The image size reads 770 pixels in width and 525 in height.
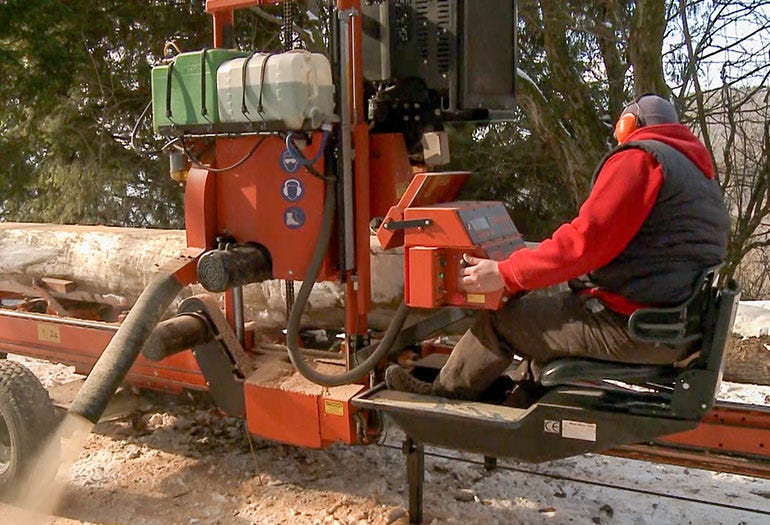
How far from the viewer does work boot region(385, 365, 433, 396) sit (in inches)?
136

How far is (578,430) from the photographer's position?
301 centimetres

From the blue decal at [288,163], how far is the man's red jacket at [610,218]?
4.31 feet

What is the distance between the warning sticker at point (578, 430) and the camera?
2.99m

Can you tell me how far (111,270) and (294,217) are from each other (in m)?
2.35

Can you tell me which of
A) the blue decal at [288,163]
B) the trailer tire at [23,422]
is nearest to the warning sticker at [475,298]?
the blue decal at [288,163]

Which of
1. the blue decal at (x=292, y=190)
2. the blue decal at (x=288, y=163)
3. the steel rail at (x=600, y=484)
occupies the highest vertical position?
the blue decal at (x=288, y=163)

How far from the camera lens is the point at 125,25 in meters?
10.2

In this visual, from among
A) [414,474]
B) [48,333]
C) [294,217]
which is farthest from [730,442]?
[48,333]

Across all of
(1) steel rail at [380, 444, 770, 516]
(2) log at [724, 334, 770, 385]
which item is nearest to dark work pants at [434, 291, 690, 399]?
(1) steel rail at [380, 444, 770, 516]

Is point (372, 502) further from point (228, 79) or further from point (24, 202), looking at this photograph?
point (24, 202)

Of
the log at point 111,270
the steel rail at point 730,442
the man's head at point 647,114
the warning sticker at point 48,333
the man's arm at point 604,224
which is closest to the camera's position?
the man's arm at point 604,224

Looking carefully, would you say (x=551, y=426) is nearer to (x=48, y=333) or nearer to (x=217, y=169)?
(x=217, y=169)

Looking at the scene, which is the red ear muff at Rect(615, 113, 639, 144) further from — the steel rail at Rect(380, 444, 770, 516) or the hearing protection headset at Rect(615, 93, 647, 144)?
the steel rail at Rect(380, 444, 770, 516)

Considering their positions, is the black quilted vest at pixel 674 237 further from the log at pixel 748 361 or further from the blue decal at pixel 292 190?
the log at pixel 748 361
